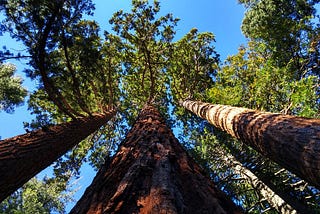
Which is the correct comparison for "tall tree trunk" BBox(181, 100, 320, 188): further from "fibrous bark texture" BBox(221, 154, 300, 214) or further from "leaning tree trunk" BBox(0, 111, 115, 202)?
"fibrous bark texture" BBox(221, 154, 300, 214)

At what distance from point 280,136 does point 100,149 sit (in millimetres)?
11253

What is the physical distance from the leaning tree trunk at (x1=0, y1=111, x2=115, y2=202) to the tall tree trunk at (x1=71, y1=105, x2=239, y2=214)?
6.89ft

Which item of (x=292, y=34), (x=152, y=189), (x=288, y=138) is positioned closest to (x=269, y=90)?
(x=292, y=34)

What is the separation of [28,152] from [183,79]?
9.56m

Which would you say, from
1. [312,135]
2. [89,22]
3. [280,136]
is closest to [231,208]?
[312,135]

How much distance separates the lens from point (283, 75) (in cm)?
977

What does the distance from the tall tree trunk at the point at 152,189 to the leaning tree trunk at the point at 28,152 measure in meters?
2.10

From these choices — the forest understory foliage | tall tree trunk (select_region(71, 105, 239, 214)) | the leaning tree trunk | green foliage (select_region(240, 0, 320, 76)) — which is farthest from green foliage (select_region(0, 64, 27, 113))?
tall tree trunk (select_region(71, 105, 239, 214))

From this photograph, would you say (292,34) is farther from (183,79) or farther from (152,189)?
(152,189)

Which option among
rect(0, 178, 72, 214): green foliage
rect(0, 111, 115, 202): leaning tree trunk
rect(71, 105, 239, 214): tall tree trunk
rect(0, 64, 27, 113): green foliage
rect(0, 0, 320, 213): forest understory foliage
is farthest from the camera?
rect(0, 178, 72, 214): green foliage

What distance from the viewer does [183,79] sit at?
13.0 meters

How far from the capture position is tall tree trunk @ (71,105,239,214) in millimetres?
1434

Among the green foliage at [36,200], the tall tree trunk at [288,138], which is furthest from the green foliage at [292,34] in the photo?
the green foliage at [36,200]

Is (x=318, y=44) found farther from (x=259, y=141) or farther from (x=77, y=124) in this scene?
(x=77, y=124)
